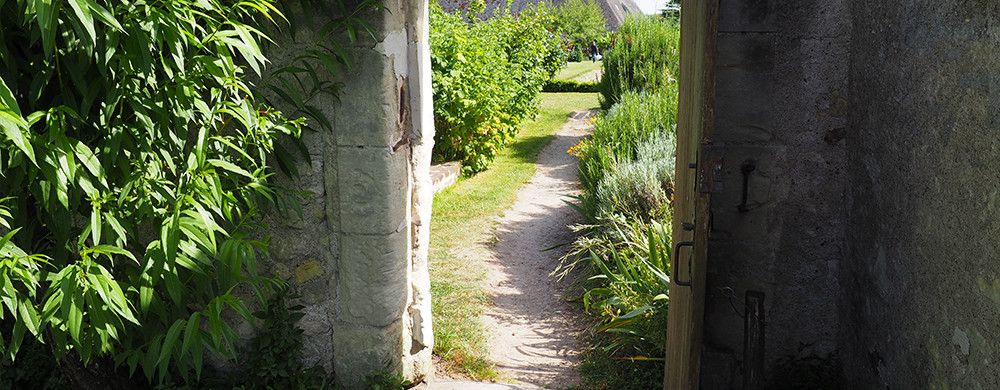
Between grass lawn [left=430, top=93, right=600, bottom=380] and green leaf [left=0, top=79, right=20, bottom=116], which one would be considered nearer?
green leaf [left=0, top=79, right=20, bottom=116]

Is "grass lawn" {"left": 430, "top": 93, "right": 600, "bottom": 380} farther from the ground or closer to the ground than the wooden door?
closer to the ground

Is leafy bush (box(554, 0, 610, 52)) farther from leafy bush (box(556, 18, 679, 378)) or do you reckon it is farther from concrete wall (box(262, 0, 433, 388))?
concrete wall (box(262, 0, 433, 388))

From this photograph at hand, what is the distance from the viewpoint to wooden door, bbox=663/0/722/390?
8.17 feet

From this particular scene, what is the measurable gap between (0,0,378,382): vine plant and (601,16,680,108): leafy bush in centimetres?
629

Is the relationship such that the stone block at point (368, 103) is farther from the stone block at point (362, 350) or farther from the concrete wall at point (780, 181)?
the concrete wall at point (780, 181)

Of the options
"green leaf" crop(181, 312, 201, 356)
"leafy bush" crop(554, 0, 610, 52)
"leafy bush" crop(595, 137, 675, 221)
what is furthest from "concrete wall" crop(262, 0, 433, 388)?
"leafy bush" crop(554, 0, 610, 52)

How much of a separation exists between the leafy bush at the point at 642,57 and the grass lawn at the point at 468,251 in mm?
1322

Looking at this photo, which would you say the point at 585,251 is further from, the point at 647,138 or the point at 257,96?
the point at 257,96

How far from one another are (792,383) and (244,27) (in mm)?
2582

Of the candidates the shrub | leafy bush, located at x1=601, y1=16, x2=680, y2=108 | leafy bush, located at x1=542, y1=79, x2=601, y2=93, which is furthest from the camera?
leafy bush, located at x1=542, y1=79, x2=601, y2=93

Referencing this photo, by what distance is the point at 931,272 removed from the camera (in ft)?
7.51

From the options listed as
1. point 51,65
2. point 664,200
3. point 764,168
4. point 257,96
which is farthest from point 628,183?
point 51,65

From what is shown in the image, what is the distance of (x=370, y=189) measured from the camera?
10.2 ft

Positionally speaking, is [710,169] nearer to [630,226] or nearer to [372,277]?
[372,277]
